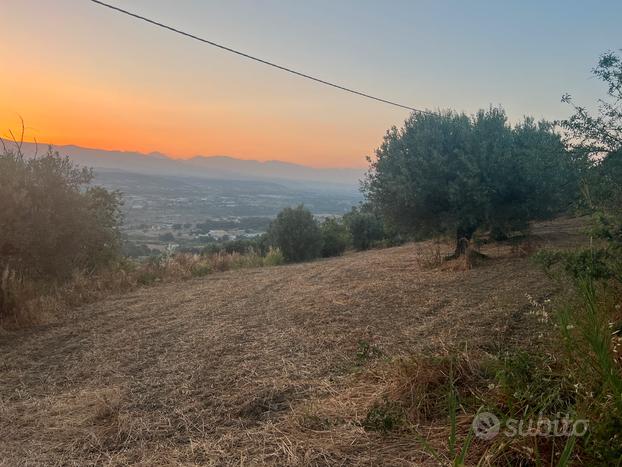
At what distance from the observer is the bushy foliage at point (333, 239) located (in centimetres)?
2292

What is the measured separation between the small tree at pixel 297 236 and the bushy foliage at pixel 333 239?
0.73 m

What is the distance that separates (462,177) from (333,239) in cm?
1340

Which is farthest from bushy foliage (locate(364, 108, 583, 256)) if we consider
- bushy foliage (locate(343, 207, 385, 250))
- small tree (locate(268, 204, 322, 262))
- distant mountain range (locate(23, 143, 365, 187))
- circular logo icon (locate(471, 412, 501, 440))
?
distant mountain range (locate(23, 143, 365, 187))

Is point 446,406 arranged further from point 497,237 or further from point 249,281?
point 497,237

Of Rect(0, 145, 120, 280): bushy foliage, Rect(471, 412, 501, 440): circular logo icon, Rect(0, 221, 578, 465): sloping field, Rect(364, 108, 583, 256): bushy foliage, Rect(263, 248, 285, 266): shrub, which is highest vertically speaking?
Rect(364, 108, 583, 256): bushy foliage

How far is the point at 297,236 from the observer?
70.8 feet

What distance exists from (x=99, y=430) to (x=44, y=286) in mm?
5539

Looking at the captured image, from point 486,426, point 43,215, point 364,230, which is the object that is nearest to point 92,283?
point 43,215

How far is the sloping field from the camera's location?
3.38 metres

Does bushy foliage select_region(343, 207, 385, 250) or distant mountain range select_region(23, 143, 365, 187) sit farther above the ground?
distant mountain range select_region(23, 143, 365, 187)

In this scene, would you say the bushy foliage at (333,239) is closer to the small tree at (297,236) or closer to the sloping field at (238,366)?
the small tree at (297,236)

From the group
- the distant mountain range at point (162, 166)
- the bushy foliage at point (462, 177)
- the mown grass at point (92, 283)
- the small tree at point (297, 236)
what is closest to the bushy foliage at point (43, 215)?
the mown grass at point (92, 283)

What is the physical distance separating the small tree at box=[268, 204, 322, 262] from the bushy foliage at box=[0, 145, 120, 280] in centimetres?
1285

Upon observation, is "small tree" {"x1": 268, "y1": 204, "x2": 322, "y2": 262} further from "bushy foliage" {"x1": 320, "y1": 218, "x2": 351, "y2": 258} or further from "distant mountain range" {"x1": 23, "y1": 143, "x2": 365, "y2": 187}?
"distant mountain range" {"x1": 23, "y1": 143, "x2": 365, "y2": 187}
